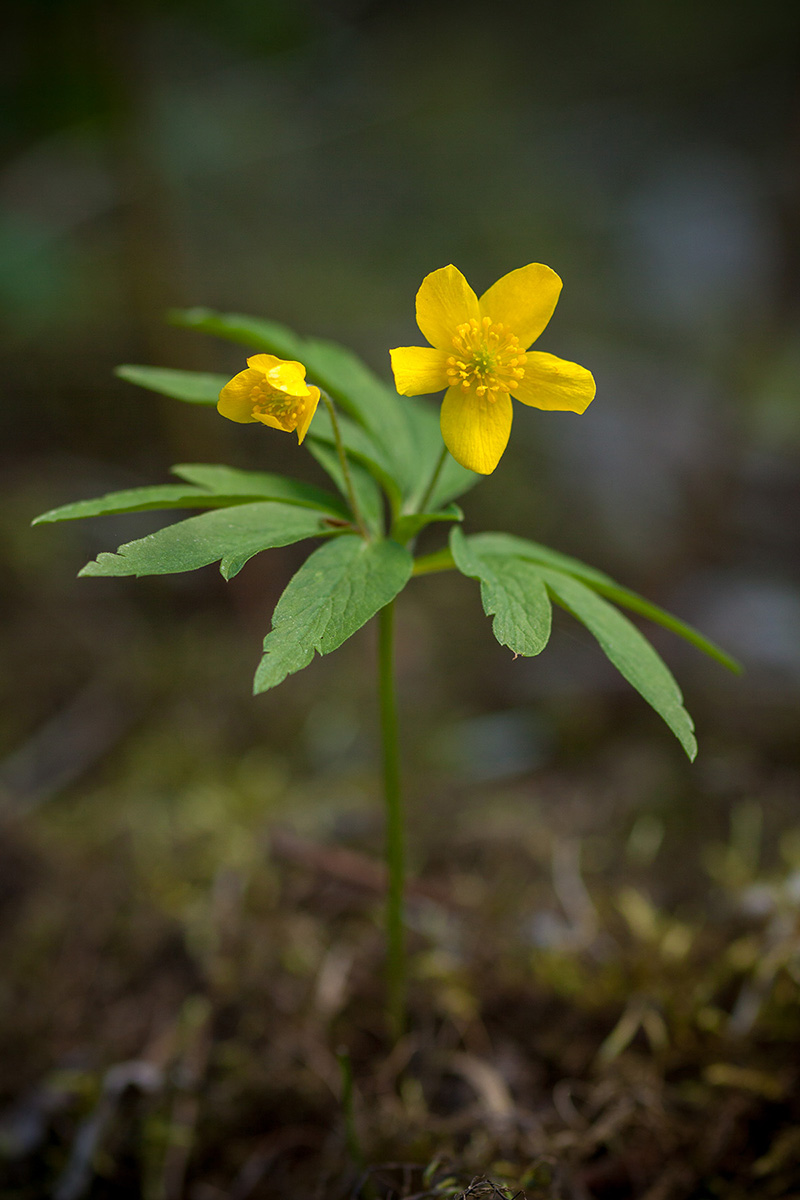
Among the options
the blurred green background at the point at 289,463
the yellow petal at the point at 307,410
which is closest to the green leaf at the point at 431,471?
the yellow petal at the point at 307,410

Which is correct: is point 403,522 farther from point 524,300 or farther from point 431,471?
point 524,300

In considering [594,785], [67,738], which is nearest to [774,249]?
[594,785]

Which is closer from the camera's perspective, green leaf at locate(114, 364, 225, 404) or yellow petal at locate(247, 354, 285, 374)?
yellow petal at locate(247, 354, 285, 374)

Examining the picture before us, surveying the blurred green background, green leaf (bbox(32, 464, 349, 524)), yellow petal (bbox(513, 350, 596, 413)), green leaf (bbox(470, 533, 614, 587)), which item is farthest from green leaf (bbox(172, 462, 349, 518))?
the blurred green background

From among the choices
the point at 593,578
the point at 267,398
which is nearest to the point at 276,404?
the point at 267,398

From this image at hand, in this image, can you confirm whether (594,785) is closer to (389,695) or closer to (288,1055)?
(288,1055)

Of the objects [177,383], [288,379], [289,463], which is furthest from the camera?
[289,463]

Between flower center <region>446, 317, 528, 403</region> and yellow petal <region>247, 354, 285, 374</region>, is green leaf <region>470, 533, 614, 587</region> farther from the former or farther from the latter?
yellow petal <region>247, 354, 285, 374</region>
